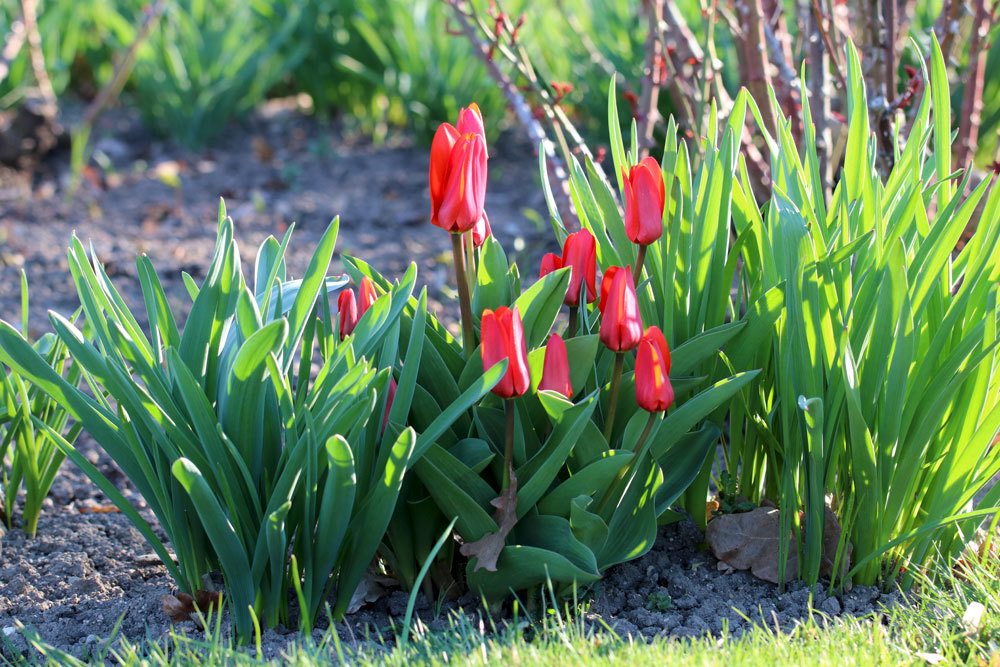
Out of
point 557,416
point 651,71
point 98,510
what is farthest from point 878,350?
point 98,510

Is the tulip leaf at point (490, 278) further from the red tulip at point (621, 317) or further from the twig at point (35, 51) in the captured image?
the twig at point (35, 51)

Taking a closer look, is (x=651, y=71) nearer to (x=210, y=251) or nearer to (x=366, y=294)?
(x=366, y=294)

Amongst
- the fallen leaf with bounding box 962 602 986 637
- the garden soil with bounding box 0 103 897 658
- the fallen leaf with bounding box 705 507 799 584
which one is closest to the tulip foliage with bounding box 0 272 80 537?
the garden soil with bounding box 0 103 897 658

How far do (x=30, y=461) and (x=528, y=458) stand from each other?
94 centimetres

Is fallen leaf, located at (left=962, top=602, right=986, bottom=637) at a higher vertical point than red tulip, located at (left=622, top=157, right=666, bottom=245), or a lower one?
lower

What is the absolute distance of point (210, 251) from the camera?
363cm

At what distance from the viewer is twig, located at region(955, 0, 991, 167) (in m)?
2.36

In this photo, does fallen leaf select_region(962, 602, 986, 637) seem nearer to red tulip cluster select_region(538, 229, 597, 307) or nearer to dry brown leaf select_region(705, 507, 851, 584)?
dry brown leaf select_region(705, 507, 851, 584)

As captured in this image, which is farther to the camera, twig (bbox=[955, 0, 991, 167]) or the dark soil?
the dark soil

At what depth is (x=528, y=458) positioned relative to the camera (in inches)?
66.3

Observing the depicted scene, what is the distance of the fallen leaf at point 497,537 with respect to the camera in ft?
5.16

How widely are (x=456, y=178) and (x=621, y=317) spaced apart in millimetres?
288

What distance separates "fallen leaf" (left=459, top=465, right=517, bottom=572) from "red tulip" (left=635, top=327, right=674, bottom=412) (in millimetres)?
236

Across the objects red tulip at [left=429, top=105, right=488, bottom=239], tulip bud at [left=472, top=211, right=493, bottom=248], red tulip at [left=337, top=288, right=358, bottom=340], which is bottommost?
red tulip at [left=337, top=288, right=358, bottom=340]
